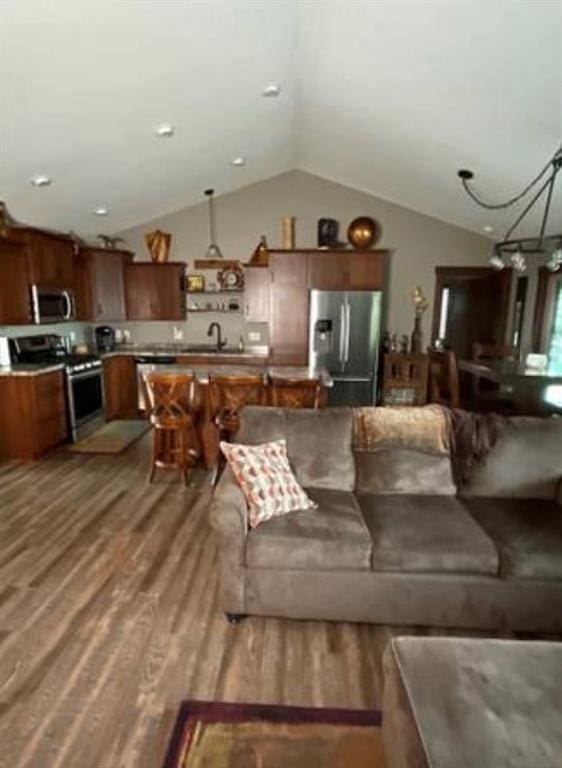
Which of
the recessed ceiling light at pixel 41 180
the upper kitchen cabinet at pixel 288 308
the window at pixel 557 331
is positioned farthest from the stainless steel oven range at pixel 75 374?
the window at pixel 557 331

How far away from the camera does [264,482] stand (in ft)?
7.93

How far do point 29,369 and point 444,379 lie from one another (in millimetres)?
4172

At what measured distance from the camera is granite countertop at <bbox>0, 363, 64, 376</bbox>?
4434 mm

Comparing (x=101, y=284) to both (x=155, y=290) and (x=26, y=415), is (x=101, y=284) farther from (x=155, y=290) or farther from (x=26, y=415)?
(x=26, y=415)

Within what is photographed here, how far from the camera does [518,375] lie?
4000 millimetres

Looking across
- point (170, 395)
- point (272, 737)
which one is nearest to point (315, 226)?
point (170, 395)

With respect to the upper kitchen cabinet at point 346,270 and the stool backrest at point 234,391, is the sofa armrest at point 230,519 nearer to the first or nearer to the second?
the stool backrest at point 234,391

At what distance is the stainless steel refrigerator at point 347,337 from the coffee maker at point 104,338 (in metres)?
2.72

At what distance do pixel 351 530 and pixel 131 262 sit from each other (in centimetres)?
541

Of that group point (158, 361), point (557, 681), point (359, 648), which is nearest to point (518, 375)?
point (359, 648)

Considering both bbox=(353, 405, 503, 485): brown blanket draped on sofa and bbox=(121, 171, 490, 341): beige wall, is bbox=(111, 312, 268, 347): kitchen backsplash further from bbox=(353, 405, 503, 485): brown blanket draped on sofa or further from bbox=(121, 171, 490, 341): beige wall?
bbox=(353, 405, 503, 485): brown blanket draped on sofa

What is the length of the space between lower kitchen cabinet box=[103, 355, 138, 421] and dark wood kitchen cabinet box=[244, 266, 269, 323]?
1687 mm

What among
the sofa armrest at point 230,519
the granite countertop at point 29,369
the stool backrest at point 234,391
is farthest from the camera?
the granite countertop at point 29,369

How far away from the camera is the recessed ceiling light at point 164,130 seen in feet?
12.7
